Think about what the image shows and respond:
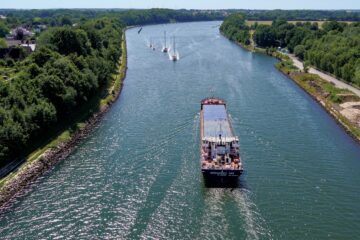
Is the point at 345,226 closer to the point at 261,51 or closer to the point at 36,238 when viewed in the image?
the point at 36,238

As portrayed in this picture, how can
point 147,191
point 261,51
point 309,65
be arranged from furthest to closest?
point 261,51 < point 309,65 < point 147,191

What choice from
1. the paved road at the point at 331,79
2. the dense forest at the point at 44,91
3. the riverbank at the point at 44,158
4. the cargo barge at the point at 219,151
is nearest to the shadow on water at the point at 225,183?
the cargo barge at the point at 219,151

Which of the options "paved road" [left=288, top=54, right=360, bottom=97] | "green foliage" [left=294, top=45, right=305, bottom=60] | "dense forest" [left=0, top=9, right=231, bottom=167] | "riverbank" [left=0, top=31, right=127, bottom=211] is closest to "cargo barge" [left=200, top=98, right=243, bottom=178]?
"riverbank" [left=0, top=31, right=127, bottom=211]

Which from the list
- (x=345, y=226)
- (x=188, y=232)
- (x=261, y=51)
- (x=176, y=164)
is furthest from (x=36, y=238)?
(x=261, y=51)

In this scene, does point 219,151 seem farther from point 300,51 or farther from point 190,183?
point 300,51

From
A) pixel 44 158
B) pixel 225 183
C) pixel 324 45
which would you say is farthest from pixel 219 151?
pixel 324 45

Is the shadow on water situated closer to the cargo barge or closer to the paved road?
the cargo barge
